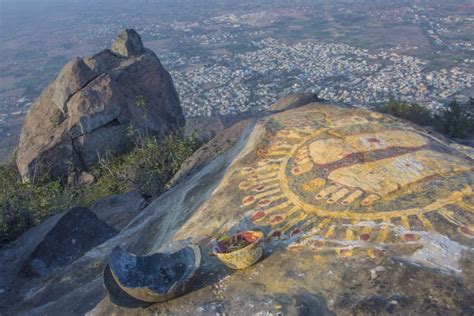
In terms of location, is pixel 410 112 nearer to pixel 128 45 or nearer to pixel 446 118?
pixel 446 118

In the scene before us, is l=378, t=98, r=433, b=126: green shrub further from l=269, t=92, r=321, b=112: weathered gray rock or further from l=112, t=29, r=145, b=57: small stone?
l=112, t=29, r=145, b=57: small stone

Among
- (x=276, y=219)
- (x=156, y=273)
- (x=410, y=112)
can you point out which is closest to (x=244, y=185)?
(x=276, y=219)

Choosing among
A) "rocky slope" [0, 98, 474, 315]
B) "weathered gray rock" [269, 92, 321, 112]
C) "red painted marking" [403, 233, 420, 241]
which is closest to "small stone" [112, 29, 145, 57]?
"weathered gray rock" [269, 92, 321, 112]

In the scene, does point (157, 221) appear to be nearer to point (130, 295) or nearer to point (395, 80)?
point (130, 295)

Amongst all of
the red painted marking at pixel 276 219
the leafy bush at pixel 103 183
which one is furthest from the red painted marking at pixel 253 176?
the leafy bush at pixel 103 183

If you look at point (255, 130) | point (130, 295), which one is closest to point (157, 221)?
point (255, 130)
